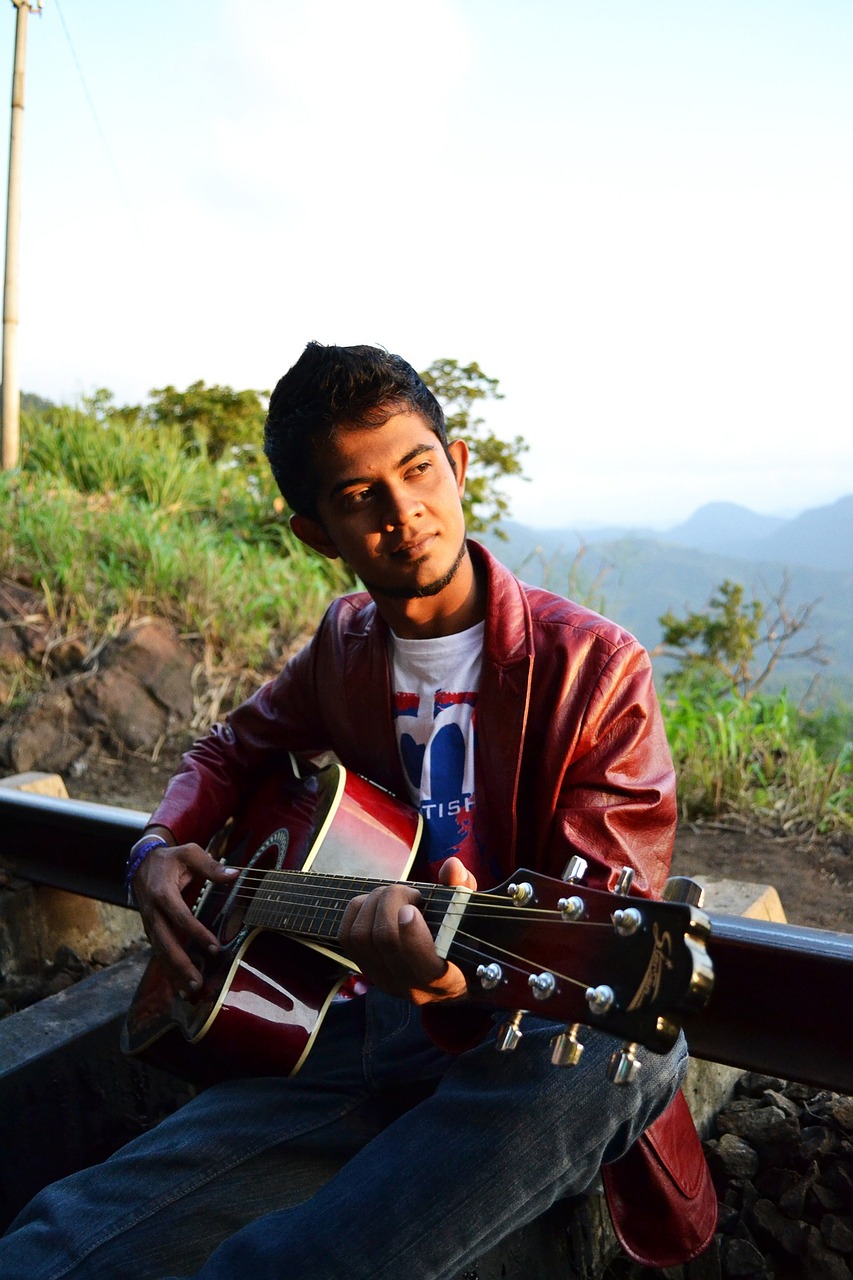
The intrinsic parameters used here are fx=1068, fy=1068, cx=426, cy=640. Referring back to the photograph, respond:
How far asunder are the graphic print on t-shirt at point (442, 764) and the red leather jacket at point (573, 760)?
35mm

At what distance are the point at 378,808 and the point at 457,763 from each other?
191 millimetres

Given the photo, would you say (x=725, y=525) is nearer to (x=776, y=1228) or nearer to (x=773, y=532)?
(x=773, y=532)

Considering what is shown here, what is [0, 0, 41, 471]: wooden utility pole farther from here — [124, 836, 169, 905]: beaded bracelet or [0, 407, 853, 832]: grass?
[124, 836, 169, 905]: beaded bracelet

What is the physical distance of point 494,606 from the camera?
7.22ft

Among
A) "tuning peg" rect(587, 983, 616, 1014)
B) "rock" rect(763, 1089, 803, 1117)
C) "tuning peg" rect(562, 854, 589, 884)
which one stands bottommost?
"rock" rect(763, 1089, 803, 1117)

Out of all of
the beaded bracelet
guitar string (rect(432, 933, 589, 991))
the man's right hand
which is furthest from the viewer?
the beaded bracelet

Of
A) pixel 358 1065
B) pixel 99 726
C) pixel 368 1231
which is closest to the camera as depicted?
pixel 368 1231

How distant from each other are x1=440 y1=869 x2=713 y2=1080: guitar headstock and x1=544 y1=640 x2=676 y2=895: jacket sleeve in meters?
0.29

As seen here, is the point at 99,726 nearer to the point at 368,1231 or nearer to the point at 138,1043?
the point at 138,1043

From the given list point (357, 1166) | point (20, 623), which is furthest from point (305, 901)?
point (20, 623)

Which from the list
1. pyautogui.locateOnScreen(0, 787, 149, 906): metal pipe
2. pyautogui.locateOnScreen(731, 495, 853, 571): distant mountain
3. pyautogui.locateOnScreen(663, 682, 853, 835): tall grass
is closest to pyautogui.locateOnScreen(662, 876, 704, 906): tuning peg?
pyautogui.locateOnScreen(0, 787, 149, 906): metal pipe

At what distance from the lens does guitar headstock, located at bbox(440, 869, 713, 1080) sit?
1315 millimetres

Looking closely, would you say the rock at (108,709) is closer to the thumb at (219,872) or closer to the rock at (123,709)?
the rock at (123,709)

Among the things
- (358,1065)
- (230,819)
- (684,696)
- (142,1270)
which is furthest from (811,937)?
(684,696)
